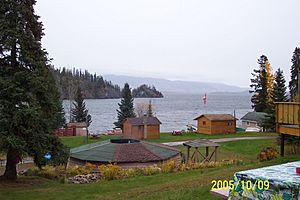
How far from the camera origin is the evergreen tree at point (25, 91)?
1198 cm

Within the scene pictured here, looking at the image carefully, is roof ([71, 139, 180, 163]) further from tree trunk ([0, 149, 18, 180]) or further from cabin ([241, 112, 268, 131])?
cabin ([241, 112, 268, 131])

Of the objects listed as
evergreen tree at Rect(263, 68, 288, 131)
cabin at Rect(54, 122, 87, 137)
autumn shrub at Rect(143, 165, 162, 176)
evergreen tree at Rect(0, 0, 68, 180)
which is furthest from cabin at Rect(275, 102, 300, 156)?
cabin at Rect(54, 122, 87, 137)

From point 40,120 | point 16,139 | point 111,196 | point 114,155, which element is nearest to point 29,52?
point 40,120

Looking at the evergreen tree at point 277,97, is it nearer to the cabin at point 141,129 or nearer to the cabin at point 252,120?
the cabin at point 252,120

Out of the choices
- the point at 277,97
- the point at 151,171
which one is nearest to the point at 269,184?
the point at 151,171

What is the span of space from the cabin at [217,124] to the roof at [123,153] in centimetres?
2092

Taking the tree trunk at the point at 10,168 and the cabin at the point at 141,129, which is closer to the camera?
the tree trunk at the point at 10,168

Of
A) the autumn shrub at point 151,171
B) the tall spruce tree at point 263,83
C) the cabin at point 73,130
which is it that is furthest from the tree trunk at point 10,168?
the tall spruce tree at point 263,83

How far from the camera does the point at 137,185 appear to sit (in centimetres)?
1196

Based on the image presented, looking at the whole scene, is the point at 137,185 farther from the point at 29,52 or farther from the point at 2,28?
the point at 2,28

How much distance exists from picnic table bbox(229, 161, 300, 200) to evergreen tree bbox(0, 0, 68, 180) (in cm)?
912

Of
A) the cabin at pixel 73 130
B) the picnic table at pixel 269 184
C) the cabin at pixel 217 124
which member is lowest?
the cabin at pixel 73 130

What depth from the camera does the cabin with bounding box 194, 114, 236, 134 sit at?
137ft

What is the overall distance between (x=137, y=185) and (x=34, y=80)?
5.50 m
